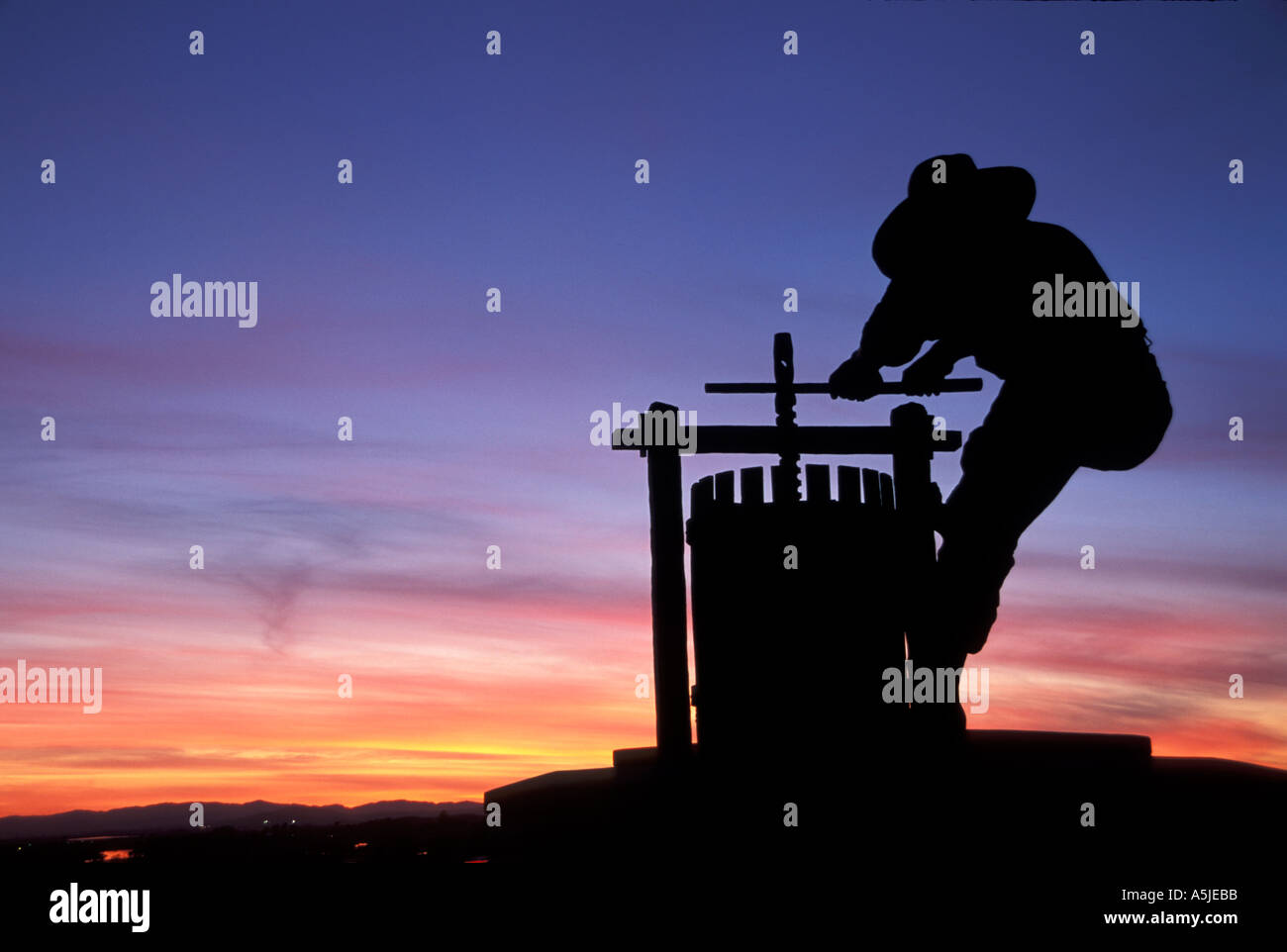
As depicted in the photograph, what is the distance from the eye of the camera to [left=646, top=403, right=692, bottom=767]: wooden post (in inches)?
196

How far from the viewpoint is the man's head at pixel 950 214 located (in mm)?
4320

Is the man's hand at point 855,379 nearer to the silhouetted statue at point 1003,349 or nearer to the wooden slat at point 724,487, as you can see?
the silhouetted statue at point 1003,349

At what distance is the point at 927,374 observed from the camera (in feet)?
16.3

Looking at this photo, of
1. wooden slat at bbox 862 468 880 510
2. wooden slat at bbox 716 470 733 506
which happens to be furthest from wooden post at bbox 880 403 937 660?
wooden slat at bbox 716 470 733 506

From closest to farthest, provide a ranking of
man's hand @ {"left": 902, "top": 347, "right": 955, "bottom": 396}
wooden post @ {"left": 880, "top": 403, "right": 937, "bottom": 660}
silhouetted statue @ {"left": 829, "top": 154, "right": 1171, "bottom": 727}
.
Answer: silhouetted statue @ {"left": 829, "top": 154, "right": 1171, "bottom": 727} → wooden post @ {"left": 880, "top": 403, "right": 937, "bottom": 660} → man's hand @ {"left": 902, "top": 347, "right": 955, "bottom": 396}

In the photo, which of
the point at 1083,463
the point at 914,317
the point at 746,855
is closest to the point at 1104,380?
the point at 1083,463

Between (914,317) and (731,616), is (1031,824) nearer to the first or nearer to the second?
(731,616)

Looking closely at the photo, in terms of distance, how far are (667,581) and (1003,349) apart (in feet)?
6.36

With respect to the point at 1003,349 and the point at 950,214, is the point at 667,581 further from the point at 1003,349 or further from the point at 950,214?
the point at 950,214

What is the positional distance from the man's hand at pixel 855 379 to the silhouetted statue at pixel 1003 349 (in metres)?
0.18

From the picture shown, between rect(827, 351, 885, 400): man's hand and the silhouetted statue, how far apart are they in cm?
18

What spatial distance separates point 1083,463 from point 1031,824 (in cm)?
160

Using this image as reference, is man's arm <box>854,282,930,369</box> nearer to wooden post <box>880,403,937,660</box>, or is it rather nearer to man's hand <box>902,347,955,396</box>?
man's hand <box>902,347,955,396</box>

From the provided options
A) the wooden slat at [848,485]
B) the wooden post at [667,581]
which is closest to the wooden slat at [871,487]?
the wooden slat at [848,485]
